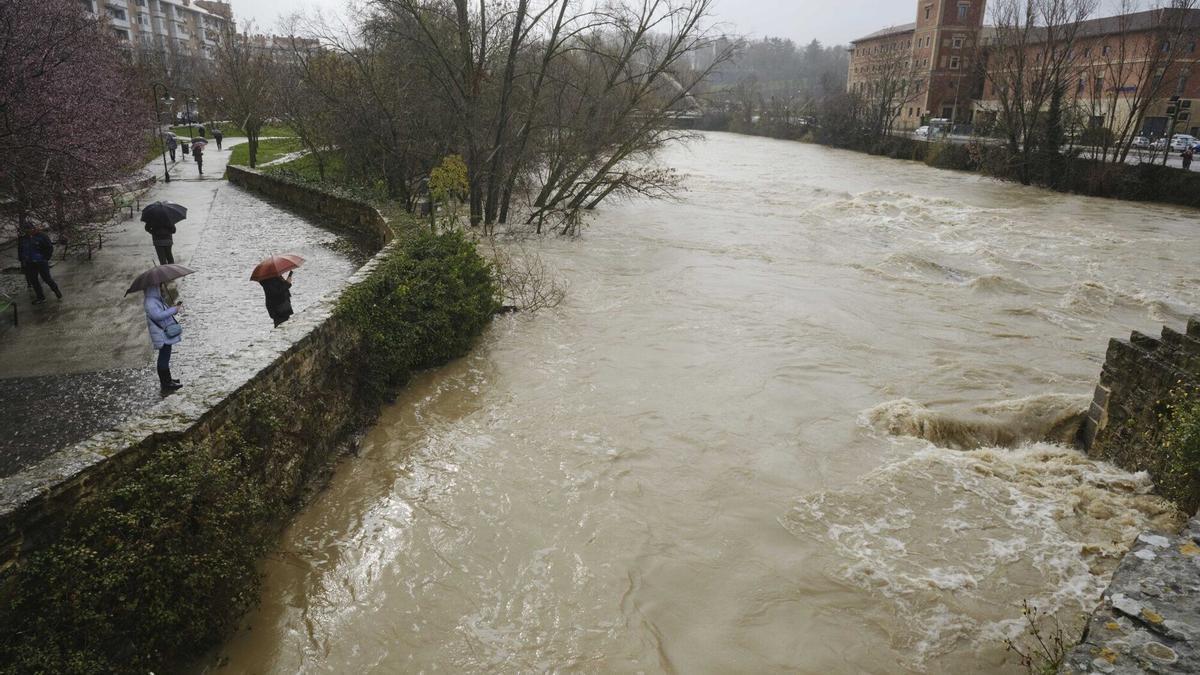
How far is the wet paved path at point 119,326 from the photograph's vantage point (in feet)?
25.1

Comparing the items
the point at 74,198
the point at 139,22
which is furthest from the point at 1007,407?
the point at 139,22

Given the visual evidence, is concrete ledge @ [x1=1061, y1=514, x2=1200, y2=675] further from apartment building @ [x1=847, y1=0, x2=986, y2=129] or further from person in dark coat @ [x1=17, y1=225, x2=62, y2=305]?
apartment building @ [x1=847, y1=0, x2=986, y2=129]

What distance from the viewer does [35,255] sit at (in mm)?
11445

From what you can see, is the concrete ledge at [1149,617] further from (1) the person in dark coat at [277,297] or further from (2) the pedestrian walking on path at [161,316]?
(2) the pedestrian walking on path at [161,316]

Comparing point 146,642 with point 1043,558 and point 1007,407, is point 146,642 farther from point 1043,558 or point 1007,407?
point 1007,407

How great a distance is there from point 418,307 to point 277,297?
1865 mm

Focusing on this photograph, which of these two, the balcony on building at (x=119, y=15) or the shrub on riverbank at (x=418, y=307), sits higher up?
the balcony on building at (x=119, y=15)

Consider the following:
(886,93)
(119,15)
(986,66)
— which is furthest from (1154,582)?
(119,15)

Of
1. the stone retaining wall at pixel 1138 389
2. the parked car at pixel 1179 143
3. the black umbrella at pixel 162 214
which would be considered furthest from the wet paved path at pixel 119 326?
the parked car at pixel 1179 143

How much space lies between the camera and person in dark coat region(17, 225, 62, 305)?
11328mm

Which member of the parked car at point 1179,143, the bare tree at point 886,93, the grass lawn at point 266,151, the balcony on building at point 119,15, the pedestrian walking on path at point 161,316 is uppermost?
the balcony on building at point 119,15

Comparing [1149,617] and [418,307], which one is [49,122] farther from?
[1149,617]

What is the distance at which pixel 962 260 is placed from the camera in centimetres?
1766

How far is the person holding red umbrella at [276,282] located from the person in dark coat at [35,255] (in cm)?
547
